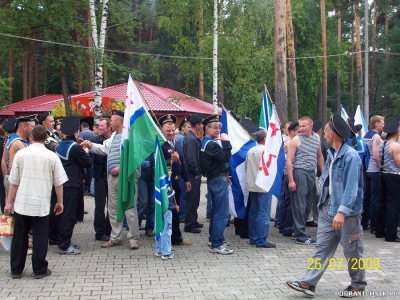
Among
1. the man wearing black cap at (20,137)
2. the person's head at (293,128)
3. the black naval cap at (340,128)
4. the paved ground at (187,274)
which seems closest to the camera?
the black naval cap at (340,128)

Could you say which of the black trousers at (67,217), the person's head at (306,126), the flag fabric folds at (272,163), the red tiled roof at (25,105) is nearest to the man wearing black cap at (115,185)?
the black trousers at (67,217)

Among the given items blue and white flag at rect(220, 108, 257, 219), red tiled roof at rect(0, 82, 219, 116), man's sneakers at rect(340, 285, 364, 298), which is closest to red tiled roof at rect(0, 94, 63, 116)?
red tiled roof at rect(0, 82, 219, 116)

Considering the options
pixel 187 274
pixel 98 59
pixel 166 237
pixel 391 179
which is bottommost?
pixel 187 274

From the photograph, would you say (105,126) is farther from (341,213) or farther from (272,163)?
(341,213)

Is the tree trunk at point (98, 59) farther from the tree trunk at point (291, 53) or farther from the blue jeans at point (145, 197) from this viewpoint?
the blue jeans at point (145, 197)

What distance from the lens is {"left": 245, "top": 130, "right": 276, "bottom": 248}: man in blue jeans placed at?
293 inches

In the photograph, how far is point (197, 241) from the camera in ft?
25.9

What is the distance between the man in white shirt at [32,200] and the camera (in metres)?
5.71

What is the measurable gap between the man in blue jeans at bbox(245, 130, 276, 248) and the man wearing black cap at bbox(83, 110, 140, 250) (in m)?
1.79

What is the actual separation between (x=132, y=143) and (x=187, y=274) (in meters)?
2.06

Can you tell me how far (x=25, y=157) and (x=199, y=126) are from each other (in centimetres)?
335

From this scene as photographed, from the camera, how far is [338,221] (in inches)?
191

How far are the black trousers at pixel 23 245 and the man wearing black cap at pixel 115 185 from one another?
5.54 ft

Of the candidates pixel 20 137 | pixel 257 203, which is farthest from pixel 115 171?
pixel 257 203
